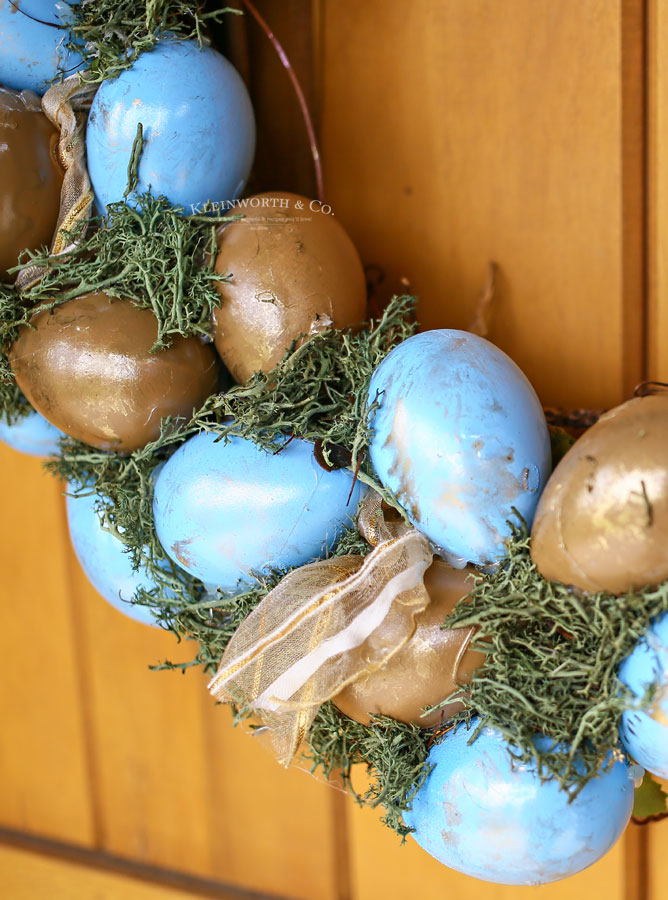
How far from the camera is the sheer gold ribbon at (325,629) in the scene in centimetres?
47

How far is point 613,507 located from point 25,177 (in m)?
0.45

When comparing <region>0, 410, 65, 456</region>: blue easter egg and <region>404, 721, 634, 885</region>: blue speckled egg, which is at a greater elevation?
<region>0, 410, 65, 456</region>: blue easter egg

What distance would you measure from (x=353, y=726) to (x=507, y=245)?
1.21 ft

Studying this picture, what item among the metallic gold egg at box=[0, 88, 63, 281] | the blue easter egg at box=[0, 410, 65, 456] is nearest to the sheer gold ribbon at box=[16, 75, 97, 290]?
the metallic gold egg at box=[0, 88, 63, 281]

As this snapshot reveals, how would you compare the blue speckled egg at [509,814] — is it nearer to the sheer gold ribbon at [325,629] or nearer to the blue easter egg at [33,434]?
the sheer gold ribbon at [325,629]

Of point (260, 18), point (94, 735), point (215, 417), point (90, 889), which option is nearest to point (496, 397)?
point (215, 417)

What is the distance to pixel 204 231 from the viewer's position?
1.86 feet

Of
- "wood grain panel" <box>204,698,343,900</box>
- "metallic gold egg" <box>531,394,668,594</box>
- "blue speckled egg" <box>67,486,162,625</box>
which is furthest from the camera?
"wood grain panel" <box>204,698,343,900</box>

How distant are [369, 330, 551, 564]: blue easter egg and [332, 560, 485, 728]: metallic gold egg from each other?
1.0 inches

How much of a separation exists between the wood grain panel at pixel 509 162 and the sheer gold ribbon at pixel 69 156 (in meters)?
0.20

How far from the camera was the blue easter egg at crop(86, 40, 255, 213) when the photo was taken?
54 cm

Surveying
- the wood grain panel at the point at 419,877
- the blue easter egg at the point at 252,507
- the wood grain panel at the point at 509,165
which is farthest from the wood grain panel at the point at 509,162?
the wood grain panel at the point at 419,877

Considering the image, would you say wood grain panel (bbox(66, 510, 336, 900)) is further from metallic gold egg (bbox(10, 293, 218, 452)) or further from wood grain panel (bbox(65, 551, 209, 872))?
metallic gold egg (bbox(10, 293, 218, 452))

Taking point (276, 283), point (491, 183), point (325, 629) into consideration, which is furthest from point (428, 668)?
point (491, 183)
